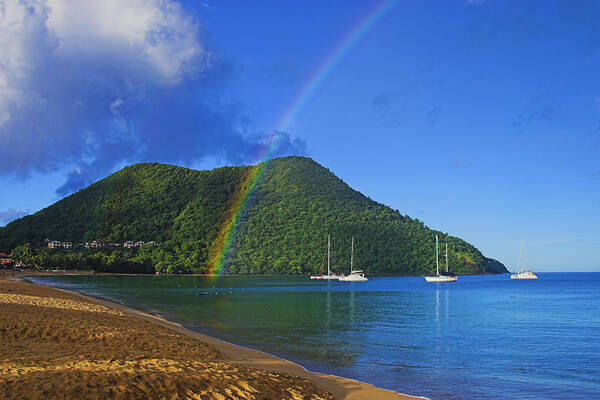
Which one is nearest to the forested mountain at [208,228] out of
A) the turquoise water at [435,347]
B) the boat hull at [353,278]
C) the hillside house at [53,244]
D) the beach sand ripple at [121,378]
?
the hillside house at [53,244]

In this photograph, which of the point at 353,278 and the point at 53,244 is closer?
the point at 353,278

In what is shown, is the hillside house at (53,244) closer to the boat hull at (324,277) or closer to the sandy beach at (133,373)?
the boat hull at (324,277)

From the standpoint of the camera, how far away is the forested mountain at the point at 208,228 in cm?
15900

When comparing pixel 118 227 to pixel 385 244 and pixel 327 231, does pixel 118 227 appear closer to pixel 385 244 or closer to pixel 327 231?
pixel 327 231

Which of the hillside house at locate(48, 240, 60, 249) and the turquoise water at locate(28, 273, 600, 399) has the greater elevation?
the hillside house at locate(48, 240, 60, 249)

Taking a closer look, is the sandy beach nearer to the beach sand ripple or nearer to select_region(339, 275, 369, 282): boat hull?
the beach sand ripple

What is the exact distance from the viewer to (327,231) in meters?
167

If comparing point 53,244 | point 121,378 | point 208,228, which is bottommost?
point 121,378

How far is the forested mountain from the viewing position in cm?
15900

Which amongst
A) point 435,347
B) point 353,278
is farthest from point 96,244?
point 435,347

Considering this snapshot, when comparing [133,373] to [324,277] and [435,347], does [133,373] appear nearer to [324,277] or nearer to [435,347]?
[435,347]

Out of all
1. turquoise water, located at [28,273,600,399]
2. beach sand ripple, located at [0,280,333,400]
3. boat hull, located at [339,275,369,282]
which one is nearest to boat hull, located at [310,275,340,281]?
boat hull, located at [339,275,369,282]

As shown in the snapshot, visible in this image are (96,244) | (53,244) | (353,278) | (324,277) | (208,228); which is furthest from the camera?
(96,244)

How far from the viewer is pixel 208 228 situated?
164 metres
